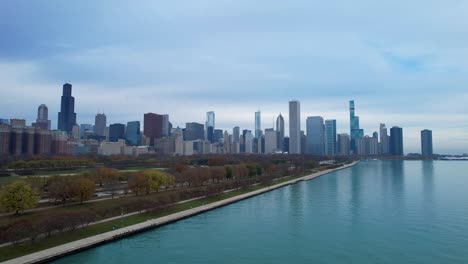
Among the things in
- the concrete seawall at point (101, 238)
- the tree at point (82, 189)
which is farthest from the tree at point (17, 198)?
the concrete seawall at point (101, 238)

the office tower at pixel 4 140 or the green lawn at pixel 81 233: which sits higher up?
the office tower at pixel 4 140

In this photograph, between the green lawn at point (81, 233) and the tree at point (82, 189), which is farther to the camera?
the tree at point (82, 189)

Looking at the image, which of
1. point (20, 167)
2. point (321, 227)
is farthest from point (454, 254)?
point (20, 167)

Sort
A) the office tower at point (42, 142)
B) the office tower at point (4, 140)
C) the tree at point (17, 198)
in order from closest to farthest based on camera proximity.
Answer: the tree at point (17, 198), the office tower at point (4, 140), the office tower at point (42, 142)

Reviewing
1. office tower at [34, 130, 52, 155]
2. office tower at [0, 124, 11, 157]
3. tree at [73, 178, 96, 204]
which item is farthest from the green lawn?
office tower at [34, 130, 52, 155]

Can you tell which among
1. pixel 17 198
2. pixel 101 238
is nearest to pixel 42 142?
pixel 17 198

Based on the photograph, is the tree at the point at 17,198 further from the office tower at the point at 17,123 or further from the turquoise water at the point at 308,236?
the office tower at the point at 17,123

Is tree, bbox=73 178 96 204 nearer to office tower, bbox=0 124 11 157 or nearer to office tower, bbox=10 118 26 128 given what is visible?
office tower, bbox=0 124 11 157
